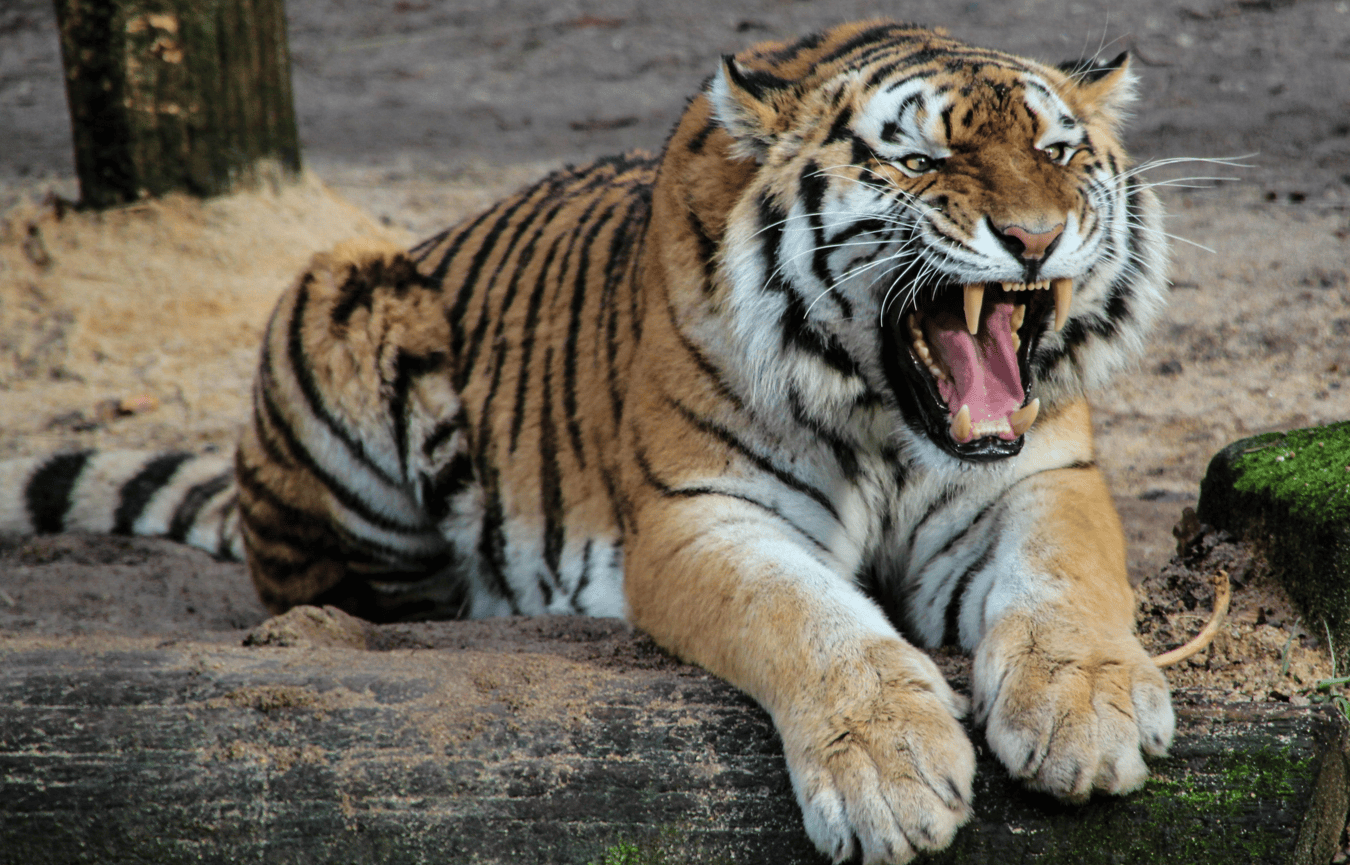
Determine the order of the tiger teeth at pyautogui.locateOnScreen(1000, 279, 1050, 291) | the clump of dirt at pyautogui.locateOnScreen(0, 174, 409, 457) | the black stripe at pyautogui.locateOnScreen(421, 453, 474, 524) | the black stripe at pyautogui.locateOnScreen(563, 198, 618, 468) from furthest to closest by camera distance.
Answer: the clump of dirt at pyautogui.locateOnScreen(0, 174, 409, 457) < the black stripe at pyautogui.locateOnScreen(421, 453, 474, 524) < the black stripe at pyautogui.locateOnScreen(563, 198, 618, 468) < the tiger teeth at pyautogui.locateOnScreen(1000, 279, 1050, 291)

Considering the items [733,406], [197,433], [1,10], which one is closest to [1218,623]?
[733,406]

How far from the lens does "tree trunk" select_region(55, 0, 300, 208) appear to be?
4238 millimetres

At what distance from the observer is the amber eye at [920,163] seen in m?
1.88

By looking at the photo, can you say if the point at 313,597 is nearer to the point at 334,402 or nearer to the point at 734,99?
the point at 334,402

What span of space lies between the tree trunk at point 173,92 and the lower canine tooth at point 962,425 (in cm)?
349

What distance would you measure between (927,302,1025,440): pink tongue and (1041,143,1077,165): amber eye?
242 millimetres

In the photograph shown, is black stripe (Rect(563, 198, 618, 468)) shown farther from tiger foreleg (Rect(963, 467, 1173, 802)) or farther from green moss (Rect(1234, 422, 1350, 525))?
green moss (Rect(1234, 422, 1350, 525))

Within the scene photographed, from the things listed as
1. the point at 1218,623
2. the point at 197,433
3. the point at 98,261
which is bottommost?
the point at 197,433

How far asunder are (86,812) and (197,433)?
2.64 meters

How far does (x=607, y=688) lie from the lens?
1.59 meters

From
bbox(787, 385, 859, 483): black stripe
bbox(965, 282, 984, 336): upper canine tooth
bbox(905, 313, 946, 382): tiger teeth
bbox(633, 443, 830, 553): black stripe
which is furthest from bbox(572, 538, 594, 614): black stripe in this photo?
bbox(965, 282, 984, 336): upper canine tooth

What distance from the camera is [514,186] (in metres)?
5.80

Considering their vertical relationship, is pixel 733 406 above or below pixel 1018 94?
below

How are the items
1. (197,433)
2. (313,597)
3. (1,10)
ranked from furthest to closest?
1. (1,10)
2. (197,433)
3. (313,597)
